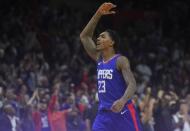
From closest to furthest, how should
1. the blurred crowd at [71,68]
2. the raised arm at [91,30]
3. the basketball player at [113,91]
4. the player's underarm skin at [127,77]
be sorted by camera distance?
the player's underarm skin at [127,77] → the basketball player at [113,91] → the raised arm at [91,30] → the blurred crowd at [71,68]

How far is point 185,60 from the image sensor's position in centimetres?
2312

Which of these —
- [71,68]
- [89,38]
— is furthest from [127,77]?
[71,68]

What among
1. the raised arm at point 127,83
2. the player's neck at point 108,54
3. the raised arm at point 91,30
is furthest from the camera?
the raised arm at point 91,30

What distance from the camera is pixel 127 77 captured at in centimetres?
880

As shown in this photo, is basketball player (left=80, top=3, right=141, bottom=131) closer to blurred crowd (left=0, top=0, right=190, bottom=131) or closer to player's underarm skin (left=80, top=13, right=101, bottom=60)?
player's underarm skin (left=80, top=13, right=101, bottom=60)

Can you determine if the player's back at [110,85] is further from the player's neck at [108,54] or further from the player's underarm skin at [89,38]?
the player's underarm skin at [89,38]

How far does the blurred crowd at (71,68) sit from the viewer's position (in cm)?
1470

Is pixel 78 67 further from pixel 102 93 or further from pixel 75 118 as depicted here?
pixel 102 93

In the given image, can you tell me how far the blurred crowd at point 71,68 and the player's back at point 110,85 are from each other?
430 cm

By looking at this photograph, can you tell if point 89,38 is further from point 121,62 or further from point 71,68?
point 71,68

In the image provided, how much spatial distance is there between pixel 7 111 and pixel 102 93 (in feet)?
15.5

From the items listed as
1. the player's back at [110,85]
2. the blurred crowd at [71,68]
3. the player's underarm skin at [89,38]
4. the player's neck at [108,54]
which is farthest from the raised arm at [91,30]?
the blurred crowd at [71,68]

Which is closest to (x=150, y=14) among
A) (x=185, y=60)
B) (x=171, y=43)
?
(x=171, y=43)

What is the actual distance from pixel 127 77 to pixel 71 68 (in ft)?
37.6
